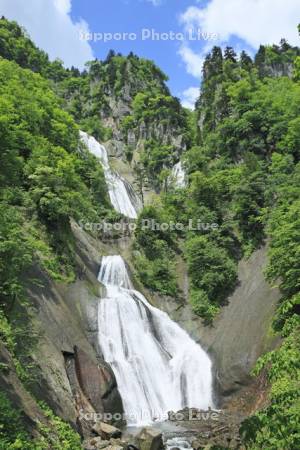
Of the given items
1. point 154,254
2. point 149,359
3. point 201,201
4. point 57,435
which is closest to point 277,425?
point 57,435

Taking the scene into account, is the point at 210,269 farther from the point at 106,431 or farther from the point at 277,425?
the point at 277,425

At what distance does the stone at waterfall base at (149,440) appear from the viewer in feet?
49.1

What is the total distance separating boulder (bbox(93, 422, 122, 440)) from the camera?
51.5 ft

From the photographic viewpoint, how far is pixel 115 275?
97.7 ft

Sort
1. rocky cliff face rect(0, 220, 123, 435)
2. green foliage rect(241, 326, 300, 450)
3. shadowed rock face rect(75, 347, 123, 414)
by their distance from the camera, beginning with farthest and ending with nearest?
shadowed rock face rect(75, 347, 123, 414) < rocky cliff face rect(0, 220, 123, 435) < green foliage rect(241, 326, 300, 450)

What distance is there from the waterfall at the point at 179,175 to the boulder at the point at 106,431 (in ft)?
113

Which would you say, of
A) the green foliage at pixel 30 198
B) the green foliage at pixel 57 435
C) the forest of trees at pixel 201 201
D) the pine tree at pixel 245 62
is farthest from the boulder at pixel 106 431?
the pine tree at pixel 245 62

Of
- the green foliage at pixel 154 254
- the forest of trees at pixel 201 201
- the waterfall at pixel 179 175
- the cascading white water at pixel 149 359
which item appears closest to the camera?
the forest of trees at pixel 201 201

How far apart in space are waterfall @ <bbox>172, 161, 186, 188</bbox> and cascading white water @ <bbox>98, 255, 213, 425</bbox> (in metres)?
23.8

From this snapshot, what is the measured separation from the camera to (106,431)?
51.8 ft

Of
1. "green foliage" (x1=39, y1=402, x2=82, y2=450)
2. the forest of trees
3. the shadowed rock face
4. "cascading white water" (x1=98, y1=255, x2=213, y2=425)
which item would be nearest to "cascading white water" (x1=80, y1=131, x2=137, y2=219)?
the forest of trees

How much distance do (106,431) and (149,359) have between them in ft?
23.3

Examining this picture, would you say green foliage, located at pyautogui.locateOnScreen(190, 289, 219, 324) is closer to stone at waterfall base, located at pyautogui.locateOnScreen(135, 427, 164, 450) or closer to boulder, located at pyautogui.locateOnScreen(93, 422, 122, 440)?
stone at waterfall base, located at pyautogui.locateOnScreen(135, 427, 164, 450)

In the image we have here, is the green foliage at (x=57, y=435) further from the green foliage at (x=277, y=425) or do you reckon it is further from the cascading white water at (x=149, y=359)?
the green foliage at (x=277, y=425)
